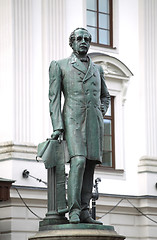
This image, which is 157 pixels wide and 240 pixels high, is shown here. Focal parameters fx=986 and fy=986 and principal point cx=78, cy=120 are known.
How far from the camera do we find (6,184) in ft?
80.5

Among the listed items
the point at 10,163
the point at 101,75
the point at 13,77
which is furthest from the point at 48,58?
the point at 101,75

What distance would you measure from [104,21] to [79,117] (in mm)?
15753

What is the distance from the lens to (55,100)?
13.4 m

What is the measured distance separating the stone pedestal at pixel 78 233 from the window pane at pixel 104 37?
16.1m

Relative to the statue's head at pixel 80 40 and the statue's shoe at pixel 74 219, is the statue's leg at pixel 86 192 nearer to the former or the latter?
the statue's shoe at pixel 74 219

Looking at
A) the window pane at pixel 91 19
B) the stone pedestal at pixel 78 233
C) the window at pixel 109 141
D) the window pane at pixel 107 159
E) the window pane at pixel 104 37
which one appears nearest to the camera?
the stone pedestal at pixel 78 233

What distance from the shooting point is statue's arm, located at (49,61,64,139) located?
13266mm

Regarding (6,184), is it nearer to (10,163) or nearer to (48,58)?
(10,163)

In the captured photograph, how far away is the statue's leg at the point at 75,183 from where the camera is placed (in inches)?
514

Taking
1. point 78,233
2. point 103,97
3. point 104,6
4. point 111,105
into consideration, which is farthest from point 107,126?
point 78,233

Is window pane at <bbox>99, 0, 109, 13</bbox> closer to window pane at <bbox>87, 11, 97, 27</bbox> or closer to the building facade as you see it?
the building facade

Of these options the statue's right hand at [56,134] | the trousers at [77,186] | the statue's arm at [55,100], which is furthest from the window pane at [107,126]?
the statue's right hand at [56,134]

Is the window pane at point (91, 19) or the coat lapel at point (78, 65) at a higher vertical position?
the window pane at point (91, 19)

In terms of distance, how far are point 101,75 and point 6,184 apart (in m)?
11.0
